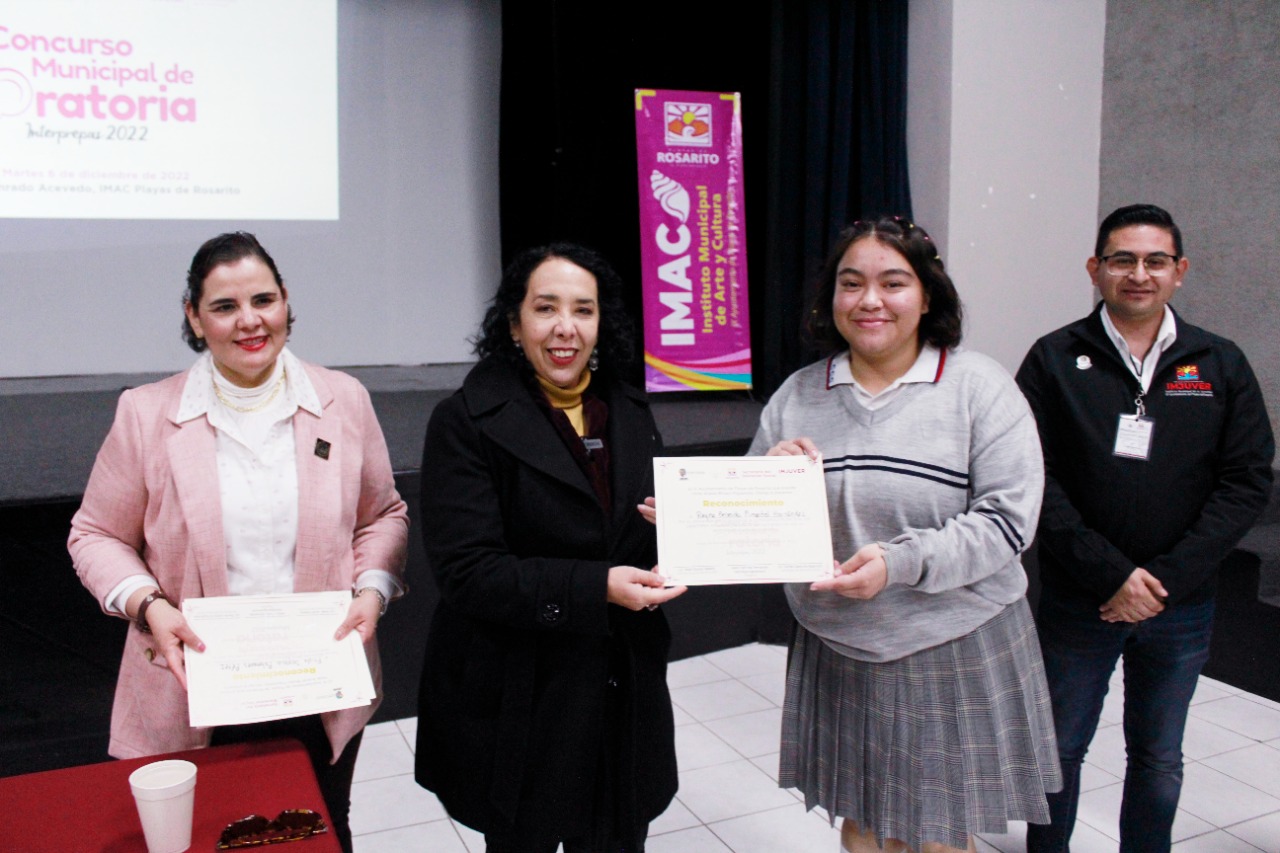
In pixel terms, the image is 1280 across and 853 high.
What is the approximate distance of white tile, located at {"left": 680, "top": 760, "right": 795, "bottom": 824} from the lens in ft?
8.45

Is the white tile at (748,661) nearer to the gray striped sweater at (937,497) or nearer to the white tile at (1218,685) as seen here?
the white tile at (1218,685)

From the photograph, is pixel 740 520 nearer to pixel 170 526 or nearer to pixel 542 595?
pixel 542 595

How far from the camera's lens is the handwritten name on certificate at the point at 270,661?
1.29 meters

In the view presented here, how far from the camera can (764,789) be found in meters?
2.69

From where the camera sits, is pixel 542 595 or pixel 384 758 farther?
pixel 384 758

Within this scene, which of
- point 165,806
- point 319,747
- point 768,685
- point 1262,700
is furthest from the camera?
point 768,685

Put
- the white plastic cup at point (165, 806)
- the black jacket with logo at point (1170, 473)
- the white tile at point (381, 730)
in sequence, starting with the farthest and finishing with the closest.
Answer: the white tile at point (381, 730), the black jacket with logo at point (1170, 473), the white plastic cup at point (165, 806)

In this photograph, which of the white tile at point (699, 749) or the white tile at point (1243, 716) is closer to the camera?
the white tile at point (699, 749)

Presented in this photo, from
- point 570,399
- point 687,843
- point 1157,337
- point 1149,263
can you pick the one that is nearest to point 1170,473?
point 1157,337

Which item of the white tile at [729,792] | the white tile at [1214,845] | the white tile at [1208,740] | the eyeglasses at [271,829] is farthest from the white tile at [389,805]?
the white tile at [1208,740]

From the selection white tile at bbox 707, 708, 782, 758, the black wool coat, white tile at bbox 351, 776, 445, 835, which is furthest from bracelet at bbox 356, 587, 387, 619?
white tile at bbox 707, 708, 782, 758

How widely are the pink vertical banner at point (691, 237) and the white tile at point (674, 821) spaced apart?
1.96 m

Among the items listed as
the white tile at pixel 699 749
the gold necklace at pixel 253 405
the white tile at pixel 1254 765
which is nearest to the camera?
the gold necklace at pixel 253 405

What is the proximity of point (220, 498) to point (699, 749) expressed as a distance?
75.4 inches
